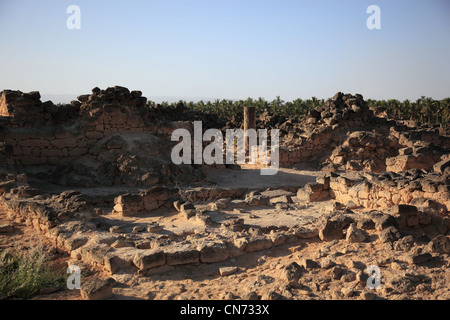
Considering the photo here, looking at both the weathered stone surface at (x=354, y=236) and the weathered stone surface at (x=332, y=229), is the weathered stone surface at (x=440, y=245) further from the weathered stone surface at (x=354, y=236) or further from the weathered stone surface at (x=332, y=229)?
the weathered stone surface at (x=332, y=229)

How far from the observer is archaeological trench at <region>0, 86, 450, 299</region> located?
5.20 meters

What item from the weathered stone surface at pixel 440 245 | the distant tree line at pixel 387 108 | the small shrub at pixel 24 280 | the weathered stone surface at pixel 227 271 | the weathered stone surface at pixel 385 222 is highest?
the distant tree line at pixel 387 108

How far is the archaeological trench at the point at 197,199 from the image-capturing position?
5203 mm

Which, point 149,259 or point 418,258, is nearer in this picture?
point 418,258

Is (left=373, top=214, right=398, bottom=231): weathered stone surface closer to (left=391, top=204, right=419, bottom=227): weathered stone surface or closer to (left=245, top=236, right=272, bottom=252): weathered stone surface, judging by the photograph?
(left=391, top=204, right=419, bottom=227): weathered stone surface

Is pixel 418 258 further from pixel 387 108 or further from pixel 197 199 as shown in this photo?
pixel 387 108

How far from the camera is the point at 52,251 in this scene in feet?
20.7

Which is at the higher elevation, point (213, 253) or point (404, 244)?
point (404, 244)

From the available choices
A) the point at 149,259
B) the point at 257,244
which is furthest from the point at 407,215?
the point at 149,259

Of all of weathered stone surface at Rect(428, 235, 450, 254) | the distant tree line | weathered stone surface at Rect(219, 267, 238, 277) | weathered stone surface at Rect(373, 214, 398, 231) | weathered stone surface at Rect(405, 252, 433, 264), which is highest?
the distant tree line

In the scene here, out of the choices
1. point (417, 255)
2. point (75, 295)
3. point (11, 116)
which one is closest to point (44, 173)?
point (11, 116)

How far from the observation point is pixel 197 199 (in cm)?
1151

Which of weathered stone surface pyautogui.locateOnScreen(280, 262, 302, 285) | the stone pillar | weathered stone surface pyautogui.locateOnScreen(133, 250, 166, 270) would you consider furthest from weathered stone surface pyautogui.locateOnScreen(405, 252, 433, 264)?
the stone pillar

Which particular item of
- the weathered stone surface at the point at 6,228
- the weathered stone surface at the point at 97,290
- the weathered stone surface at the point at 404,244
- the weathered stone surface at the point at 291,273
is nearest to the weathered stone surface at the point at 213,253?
the weathered stone surface at the point at 291,273
